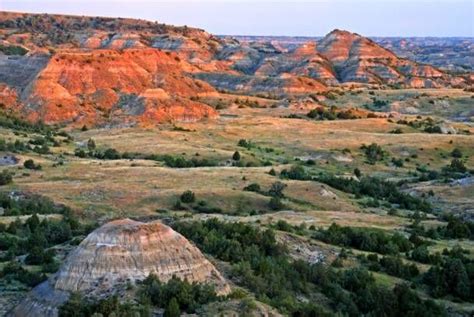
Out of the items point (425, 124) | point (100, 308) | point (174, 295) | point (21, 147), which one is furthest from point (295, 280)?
point (425, 124)

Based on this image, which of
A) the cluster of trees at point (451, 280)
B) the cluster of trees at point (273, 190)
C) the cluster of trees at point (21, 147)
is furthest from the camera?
the cluster of trees at point (21, 147)

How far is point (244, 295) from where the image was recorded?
2383 cm

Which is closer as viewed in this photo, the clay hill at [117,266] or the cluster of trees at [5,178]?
the clay hill at [117,266]

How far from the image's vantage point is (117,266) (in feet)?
76.2

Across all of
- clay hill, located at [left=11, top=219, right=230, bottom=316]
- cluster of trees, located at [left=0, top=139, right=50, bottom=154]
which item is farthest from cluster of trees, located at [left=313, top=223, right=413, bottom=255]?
cluster of trees, located at [left=0, top=139, right=50, bottom=154]

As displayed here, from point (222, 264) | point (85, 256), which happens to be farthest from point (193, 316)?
point (222, 264)

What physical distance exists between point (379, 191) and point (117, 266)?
3539cm

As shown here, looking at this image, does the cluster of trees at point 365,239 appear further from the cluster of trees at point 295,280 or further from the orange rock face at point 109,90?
the orange rock face at point 109,90

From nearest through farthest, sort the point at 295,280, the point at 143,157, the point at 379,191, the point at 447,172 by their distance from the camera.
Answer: the point at 295,280
the point at 379,191
the point at 447,172
the point at 143,157

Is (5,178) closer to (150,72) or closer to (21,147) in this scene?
(21,147)

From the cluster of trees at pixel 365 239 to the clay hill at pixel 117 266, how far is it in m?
12.0

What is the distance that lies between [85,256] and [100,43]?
157m

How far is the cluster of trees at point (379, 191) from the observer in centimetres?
5256

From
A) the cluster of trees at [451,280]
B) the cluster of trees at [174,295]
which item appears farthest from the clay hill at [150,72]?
the cluster of trees at [174,295]
